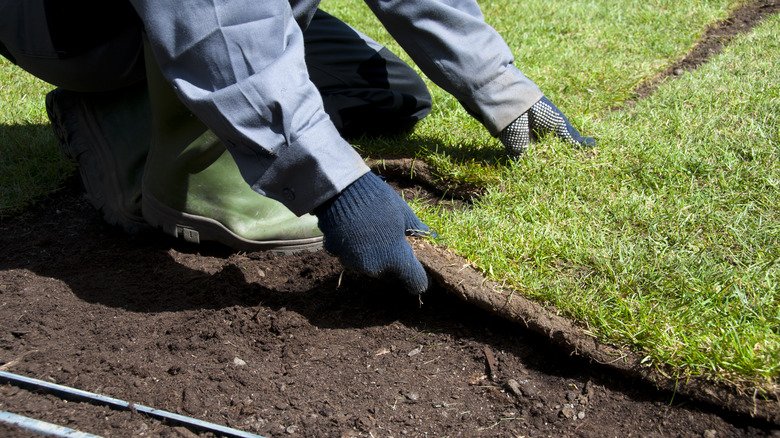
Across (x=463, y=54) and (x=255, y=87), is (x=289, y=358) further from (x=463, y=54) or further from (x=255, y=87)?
(x=463, y=54)

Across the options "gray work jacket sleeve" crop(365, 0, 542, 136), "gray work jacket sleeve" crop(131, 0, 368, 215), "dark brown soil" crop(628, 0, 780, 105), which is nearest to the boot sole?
"gray work jacket sleeve" crop(131, 0, 368, 215)

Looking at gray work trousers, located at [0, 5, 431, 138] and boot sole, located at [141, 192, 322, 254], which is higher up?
gray work trousers, located at [0, 5, 431, 138]

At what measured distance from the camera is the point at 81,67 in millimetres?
2326

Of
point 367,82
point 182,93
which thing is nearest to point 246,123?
point 182,93

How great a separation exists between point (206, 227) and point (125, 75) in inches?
29.5

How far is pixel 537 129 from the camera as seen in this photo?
254 centimetres

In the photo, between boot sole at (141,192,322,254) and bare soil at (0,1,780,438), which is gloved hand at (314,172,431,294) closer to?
bare soil at (0,1,780,438)

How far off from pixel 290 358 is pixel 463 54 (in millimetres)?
1320

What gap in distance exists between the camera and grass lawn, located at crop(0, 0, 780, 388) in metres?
1.65

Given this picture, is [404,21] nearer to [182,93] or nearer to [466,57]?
[466,57]

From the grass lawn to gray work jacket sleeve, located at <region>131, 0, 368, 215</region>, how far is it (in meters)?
0.61

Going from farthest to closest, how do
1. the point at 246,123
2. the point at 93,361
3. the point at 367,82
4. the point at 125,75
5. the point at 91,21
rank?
the point at 367,82
the point at 125,75
the point at 91,21
the point at 93,361
the point at 246,123

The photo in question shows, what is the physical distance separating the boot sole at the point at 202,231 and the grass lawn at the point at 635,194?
1.66ft

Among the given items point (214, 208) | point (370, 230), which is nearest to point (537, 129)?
point (370, 230)
